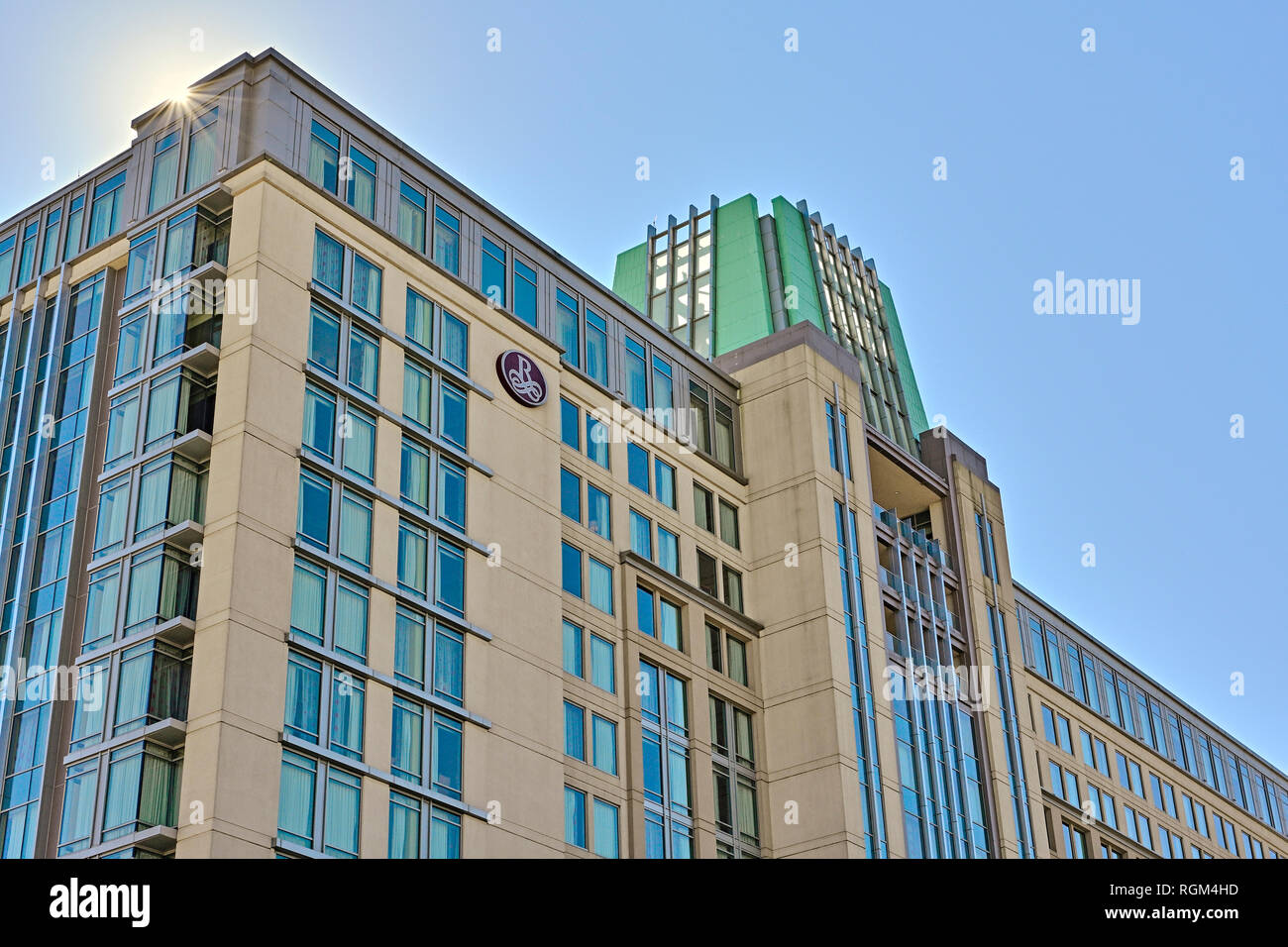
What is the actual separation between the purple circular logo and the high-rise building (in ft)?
0.36

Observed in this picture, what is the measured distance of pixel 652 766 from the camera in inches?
2062

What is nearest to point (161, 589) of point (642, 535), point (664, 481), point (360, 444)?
point (360, 444)

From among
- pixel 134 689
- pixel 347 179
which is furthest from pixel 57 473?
pixel 347 179

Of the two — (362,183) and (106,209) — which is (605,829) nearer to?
(362,183)

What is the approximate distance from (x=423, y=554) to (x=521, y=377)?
8.34m

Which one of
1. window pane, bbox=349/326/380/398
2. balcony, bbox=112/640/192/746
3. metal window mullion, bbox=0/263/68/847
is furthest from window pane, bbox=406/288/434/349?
balcony, bbox=112/640/192/746

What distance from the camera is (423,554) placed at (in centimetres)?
4756

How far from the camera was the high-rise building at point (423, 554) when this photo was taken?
41.6m

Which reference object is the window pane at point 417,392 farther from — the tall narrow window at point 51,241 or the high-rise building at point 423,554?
the tall narrow window at point 51,241

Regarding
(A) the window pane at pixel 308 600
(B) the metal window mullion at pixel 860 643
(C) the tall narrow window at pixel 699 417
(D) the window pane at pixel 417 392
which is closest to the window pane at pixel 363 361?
(D) the window pane at pixel 417 392

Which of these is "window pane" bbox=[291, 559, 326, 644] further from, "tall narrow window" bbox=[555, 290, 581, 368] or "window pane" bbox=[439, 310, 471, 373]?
"tall narrow window" bbox=[555, 290, 581, 368]

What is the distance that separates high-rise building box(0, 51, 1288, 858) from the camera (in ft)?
137

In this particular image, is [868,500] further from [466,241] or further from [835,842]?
[466,241]
